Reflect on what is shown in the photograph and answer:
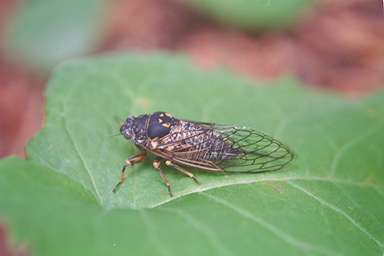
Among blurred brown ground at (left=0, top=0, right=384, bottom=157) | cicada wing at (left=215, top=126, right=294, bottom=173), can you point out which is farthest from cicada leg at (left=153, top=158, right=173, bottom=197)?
blurred brown ground at (left=0, top=0, right=384, bottom=157)

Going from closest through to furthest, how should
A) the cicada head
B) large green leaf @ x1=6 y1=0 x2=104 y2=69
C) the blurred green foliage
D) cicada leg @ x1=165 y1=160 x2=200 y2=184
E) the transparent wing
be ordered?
cicada leg @ x1=165 y1=160 x2=200 y2=184 < the transparent wing < the cicada head < large green leaf @ x1=6 y1=0 x2=104 y2=69 < the blurred green foliage

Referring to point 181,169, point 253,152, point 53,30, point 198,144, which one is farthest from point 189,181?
point 53,30

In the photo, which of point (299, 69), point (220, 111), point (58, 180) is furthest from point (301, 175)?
point (299, 69)

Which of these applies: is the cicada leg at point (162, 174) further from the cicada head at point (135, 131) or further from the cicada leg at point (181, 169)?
the cicada head at point (135, 131)

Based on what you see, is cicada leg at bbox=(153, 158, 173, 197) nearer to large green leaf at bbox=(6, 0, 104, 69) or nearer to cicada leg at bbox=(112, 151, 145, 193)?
cicada leg at bbox=(112, 151, 145, 193)

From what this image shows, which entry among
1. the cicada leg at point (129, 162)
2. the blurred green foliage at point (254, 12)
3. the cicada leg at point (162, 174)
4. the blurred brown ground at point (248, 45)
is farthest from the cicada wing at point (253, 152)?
the blurred green foliage at point (254, 12)
